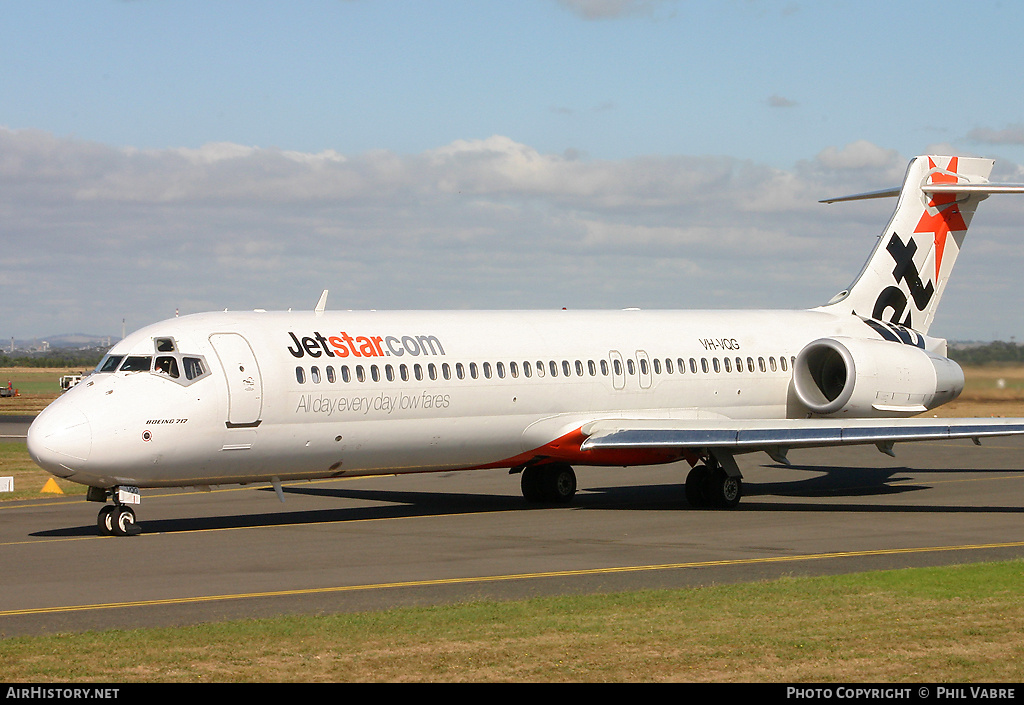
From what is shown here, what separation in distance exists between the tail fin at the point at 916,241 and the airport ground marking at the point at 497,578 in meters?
13.7

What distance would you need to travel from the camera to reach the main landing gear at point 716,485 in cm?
2616

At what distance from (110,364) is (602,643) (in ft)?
39.2

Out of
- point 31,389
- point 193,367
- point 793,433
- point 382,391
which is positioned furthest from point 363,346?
point 31,389

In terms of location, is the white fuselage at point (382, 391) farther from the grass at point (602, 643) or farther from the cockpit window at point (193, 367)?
the grass at point (602, 643)

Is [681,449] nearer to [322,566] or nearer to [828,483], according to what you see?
[828,483]

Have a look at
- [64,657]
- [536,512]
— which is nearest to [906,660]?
[64,657]

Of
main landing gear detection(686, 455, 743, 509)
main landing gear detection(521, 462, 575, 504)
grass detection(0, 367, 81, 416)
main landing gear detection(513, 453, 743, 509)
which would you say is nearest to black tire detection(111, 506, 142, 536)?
main landing gear detection(513, 453, 743, 509)

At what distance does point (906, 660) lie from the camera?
1088 centimetres

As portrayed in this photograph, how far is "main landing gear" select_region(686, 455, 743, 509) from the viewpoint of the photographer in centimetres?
2616

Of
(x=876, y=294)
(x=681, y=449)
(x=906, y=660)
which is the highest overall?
(x=876, y=294)

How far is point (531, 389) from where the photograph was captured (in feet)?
83.3

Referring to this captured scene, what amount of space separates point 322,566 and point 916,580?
756 cm

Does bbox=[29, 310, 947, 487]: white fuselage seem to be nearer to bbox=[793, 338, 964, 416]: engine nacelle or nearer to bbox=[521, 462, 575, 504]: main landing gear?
bbox=[793, 338, 964, 416]: engine nacelle
